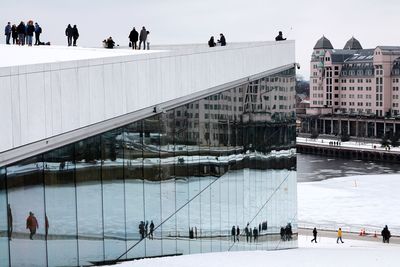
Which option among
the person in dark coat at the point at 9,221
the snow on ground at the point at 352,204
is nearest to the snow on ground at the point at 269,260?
the person in dark coat at the point at 9,221

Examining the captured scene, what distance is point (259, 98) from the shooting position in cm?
2309

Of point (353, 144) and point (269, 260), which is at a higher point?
point (269, 260)

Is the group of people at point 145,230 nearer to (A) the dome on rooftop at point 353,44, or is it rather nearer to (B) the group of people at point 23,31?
(B) the group of people at point 23,31

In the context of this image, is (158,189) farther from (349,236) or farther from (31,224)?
(349,236)

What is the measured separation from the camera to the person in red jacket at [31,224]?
9.35 m

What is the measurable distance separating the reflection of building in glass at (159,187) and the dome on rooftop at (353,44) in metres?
134

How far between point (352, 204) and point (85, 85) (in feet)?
145

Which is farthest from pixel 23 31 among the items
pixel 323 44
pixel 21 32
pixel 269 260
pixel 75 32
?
pixel 323 44

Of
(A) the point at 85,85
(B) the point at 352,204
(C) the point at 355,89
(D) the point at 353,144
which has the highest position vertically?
(A) the point at 85,85

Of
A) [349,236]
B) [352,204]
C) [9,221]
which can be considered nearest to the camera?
[9,221]

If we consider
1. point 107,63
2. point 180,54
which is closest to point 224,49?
point 180,54

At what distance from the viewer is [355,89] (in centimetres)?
13600

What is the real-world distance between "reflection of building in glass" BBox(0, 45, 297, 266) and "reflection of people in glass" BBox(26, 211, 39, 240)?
0.07m

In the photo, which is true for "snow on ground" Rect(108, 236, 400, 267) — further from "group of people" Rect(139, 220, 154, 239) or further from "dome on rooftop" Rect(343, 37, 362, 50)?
"dome on rooftop" Rect(343, 37, 362, 50)
